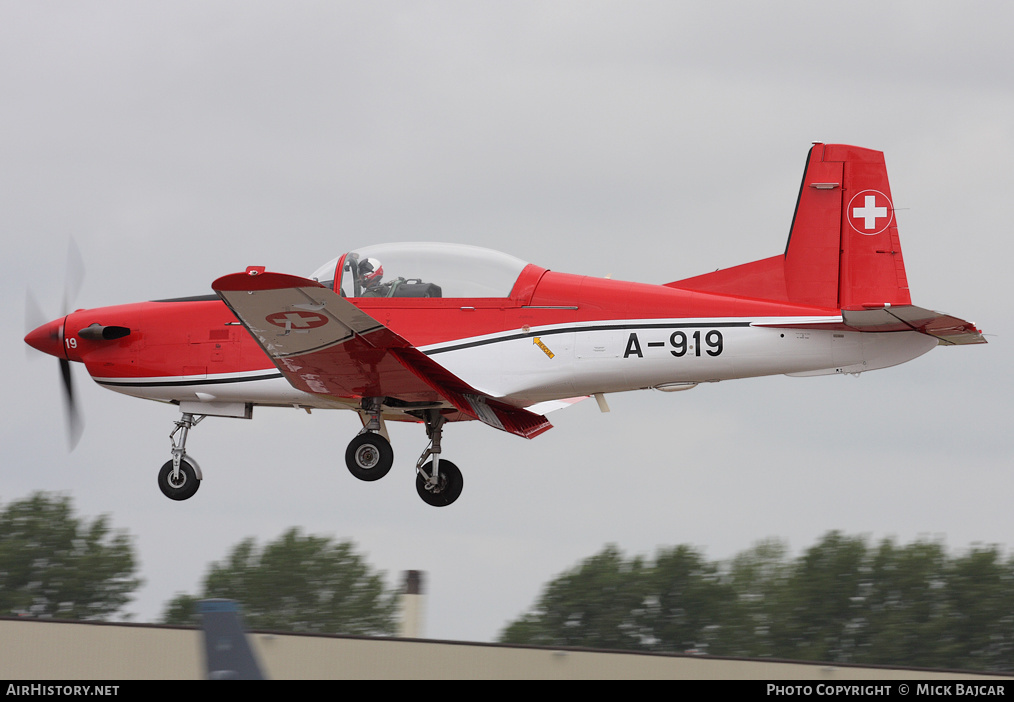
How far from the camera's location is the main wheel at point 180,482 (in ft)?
51.5

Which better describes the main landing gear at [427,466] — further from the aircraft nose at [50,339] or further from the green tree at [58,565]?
→ the green tree at [58,565]

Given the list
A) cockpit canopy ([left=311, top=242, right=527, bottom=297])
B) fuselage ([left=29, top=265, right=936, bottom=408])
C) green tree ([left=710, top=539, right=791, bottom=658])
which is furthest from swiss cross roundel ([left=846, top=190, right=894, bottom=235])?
green tree ([left=710, top=539, right=791, bottom=658])

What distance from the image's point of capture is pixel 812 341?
14297 millimetres

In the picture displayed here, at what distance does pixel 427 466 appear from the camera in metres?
16.0

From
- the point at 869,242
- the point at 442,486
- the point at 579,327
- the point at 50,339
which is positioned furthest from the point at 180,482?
the point at 869,242

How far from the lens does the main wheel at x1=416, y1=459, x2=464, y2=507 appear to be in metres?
16.0

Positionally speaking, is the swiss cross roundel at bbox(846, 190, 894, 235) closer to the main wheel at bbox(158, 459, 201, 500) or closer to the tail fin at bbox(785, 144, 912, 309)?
the tail fin at bbox(785, 144, 912, 309)

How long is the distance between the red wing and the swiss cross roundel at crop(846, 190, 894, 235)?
4.66 m

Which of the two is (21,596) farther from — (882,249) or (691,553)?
(882,249)

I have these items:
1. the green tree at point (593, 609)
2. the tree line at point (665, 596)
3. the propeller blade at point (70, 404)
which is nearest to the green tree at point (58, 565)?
the tree line at point (665, 596)

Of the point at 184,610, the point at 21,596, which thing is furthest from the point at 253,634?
the point at 21,596

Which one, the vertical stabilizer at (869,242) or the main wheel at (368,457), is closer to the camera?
the vertical stabilizer at (869,242)

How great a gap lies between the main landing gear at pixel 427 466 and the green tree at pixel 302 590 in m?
35.3

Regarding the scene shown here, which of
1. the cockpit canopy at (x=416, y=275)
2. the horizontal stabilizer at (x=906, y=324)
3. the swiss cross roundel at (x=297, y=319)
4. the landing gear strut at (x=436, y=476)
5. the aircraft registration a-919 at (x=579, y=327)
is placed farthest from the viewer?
the landing gear strut at (x=436, y=476)
